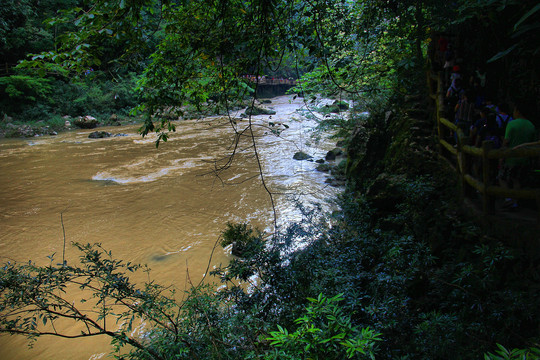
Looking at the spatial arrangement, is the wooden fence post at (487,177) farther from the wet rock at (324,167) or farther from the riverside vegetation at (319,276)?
the wet rock at (324,167)

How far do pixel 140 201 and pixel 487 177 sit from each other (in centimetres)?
847

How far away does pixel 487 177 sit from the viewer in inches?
132

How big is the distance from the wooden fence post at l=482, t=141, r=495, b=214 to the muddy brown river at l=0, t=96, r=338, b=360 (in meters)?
2.38

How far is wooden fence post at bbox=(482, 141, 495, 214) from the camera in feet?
10.8

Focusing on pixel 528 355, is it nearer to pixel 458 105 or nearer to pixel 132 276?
pixel 458 105

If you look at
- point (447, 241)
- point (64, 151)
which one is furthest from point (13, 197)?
point (447, 241)

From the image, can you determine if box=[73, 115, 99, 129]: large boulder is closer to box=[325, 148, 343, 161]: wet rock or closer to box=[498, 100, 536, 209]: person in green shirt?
box=[325, 148, 343, 161]: wet rock

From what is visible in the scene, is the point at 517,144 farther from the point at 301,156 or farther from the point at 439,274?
the point at 301,156

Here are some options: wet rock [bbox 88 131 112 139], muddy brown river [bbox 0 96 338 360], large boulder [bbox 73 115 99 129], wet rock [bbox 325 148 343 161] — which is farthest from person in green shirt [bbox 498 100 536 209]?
large boulder [bbox 73 115 99 129]

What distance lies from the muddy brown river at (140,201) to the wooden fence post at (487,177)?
7.80 feet

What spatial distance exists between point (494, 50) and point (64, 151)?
57.4ft

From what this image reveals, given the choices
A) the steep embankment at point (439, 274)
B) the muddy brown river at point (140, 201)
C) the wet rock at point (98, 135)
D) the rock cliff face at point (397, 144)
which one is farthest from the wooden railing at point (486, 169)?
the wet rock at point (98, 135)

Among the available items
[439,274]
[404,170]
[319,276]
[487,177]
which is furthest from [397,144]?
[319,276]

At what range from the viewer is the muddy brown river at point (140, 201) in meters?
5.93
